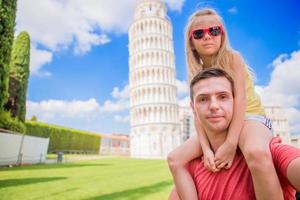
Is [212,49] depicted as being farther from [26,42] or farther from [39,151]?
[26,42]

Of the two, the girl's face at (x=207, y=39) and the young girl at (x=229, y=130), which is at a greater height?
the girl's face at (x=207, y=39)

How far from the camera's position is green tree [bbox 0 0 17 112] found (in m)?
14.5

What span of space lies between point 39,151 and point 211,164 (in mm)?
19992

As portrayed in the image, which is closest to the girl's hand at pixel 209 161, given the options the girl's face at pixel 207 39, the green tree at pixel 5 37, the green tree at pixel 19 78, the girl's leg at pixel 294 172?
the girl's leg at pixel 294 172

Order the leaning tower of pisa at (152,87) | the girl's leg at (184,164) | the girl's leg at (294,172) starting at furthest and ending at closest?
the leaning tower of pisa at (152,87), the girl's leg at (184,164), the girl's leg at (294,172)

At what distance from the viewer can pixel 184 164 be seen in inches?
66.8

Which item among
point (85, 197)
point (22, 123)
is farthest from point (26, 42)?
point (85, 197)

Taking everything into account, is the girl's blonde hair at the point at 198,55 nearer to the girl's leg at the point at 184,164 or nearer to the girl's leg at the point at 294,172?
the girl's leg at the point at 184,164

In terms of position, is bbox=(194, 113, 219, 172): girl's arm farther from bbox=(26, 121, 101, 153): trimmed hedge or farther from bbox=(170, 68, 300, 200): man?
bbox=(26, 121, 101, 153): trimmed hedge

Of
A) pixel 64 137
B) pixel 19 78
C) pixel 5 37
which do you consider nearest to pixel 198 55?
pixel 5 37

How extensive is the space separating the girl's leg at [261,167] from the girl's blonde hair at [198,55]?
1.90 ft

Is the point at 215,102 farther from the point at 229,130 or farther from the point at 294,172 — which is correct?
the point at 294,172

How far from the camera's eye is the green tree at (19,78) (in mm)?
20534

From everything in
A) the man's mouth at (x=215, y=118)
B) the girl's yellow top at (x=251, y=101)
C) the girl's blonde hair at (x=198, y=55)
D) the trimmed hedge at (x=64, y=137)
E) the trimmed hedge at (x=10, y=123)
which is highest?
the trimmed hedge at (x=64, y=137)
